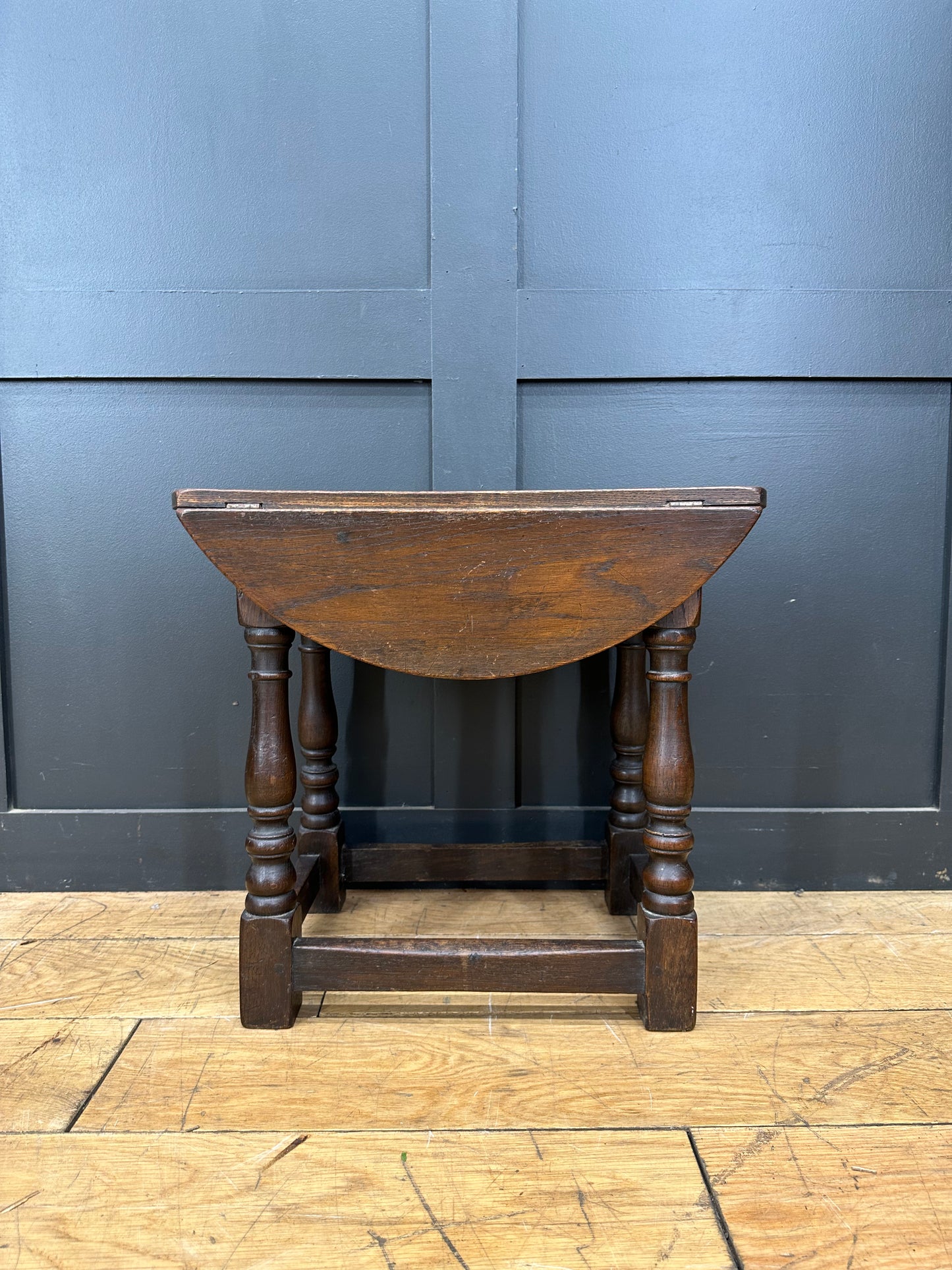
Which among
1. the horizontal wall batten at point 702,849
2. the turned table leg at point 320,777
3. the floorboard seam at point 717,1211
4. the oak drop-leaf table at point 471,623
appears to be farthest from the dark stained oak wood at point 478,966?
the horizontal wall batten at point 702,849

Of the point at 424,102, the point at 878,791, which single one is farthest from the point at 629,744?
the point at 424,102

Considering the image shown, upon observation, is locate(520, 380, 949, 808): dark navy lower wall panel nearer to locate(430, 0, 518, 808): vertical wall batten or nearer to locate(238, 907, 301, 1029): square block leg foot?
locate(430, 0, 518, 808): vertical wall batten

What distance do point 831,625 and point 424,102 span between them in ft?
4.04

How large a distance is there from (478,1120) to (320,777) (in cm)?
68

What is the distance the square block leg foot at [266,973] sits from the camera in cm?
108

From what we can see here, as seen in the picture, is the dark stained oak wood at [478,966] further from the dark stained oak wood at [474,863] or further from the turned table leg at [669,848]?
the dark stained oak wood at [474,863]

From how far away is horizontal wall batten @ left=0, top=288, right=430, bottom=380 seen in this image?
1.48 metres

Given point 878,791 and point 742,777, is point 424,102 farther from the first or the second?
point 878,791

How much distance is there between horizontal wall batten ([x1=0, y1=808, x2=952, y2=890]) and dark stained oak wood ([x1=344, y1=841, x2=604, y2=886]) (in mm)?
117

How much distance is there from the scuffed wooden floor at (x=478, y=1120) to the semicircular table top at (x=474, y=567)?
1.62ft

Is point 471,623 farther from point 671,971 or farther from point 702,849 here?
point 702,849

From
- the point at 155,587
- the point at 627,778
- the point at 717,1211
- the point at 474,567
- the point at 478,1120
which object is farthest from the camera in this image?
the point at 155,587

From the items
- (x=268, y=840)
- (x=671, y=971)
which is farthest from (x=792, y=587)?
(x=268, y=840)

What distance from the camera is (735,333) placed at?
1.50 metres
